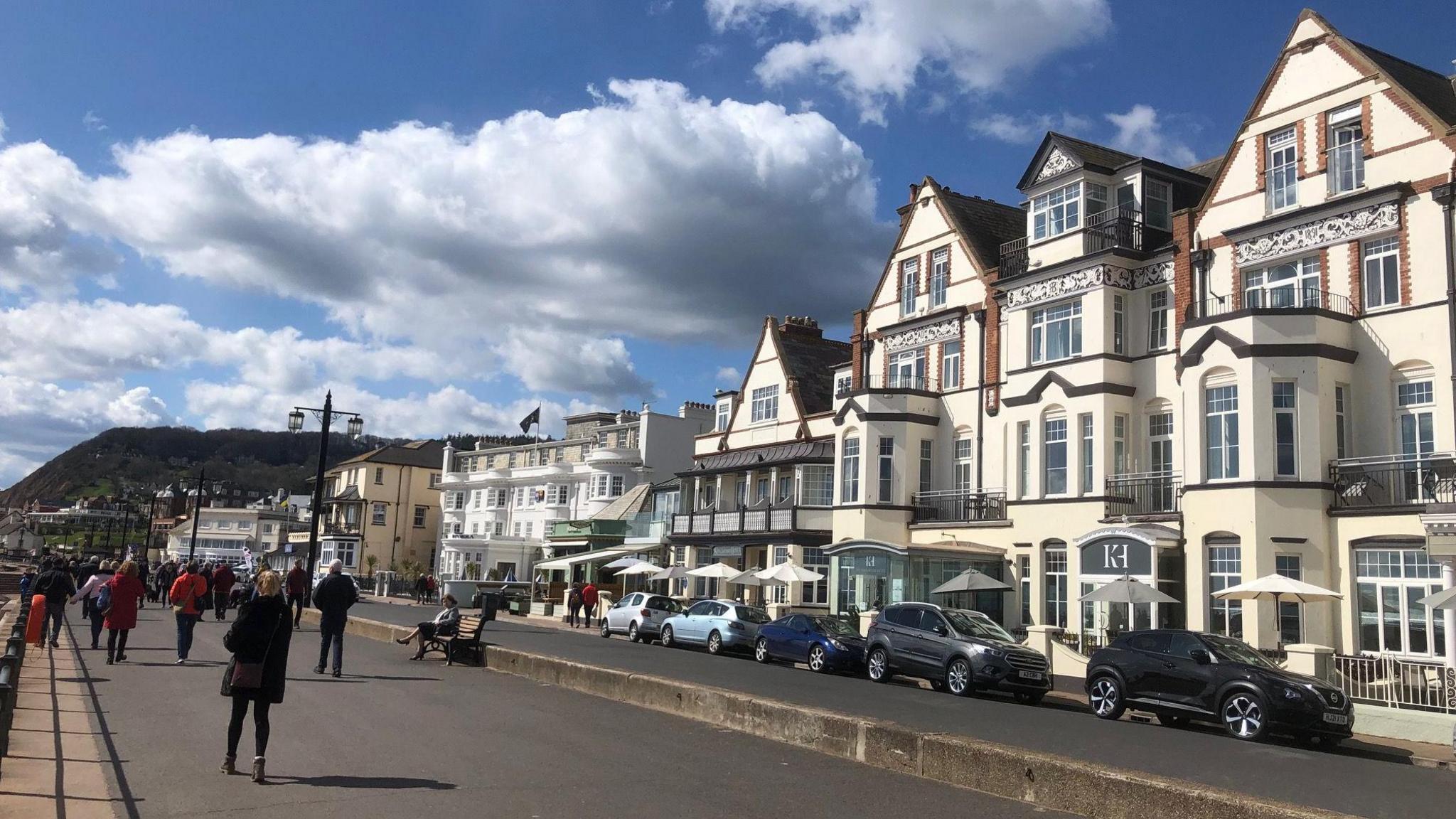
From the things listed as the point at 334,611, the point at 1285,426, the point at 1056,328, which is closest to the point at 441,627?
the point at 334,611

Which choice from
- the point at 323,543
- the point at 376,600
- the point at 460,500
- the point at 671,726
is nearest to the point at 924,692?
the point at 671,726

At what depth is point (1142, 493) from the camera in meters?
28.1

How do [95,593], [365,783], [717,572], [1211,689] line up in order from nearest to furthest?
1. [365,783]
2. [1211,689]
3. [95,593]
4. [717,572]

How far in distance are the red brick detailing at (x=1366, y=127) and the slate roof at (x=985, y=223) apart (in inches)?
465

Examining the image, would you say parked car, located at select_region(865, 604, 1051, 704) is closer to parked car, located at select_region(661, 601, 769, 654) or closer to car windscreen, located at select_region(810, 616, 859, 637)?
car windscreen, located at select_region(810, 616, 859, 637)

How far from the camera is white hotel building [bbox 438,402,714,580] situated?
197 feet

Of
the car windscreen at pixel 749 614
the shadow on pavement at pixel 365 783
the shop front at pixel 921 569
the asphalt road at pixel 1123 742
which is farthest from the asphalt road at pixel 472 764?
the shop front at pixel 921 569

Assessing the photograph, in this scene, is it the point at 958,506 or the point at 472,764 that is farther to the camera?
the point at 958,506

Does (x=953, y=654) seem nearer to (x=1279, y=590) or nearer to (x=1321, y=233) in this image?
(x=1279, y=590)

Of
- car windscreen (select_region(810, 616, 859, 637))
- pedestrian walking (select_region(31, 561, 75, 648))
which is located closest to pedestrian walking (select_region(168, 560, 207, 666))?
pedestrian walking (select_region(31, 561, 75, 648))

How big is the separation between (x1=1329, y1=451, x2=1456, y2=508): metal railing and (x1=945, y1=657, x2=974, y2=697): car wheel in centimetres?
945

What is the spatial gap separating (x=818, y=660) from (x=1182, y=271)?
1348 centimetres

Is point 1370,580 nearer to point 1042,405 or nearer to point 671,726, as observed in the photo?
point 1042,405

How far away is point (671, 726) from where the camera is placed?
12.6 m
